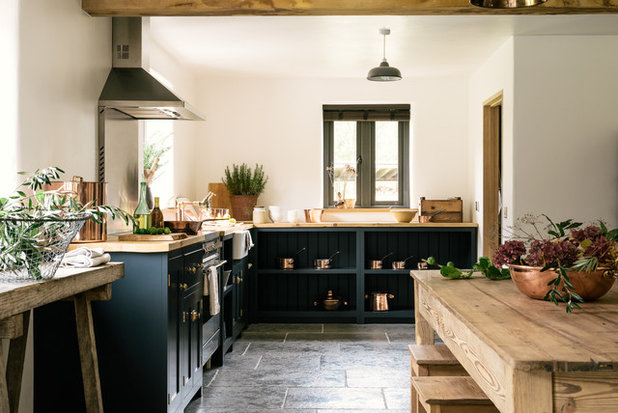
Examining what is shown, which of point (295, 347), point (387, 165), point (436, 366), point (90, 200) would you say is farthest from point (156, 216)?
point (387, 165)

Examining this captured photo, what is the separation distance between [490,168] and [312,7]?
291cm

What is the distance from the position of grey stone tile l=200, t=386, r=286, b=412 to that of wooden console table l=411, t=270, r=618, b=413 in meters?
1.74

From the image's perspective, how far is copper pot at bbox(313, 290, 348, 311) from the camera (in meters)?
6.12

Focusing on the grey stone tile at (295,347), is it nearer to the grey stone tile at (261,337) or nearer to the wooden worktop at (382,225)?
the grey stone tile at (261,337)

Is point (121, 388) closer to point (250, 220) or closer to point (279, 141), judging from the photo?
point (250, 220)

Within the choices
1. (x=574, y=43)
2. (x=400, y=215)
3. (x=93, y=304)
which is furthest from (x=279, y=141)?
(x=93, y=304)

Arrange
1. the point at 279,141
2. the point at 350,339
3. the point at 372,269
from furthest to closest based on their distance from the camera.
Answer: the point at 279,141, the point at 372,269, the point at 350,339

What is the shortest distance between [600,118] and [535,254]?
349cm

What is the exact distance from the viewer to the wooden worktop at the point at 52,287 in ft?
5.87

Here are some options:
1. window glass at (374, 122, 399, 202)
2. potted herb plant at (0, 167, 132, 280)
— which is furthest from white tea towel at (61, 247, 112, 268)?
window glass at (374, 122, 399, 202)

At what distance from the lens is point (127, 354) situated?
2992 mm

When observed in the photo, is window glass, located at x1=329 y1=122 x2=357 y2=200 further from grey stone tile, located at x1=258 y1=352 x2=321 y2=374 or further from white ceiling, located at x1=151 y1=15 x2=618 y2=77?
grey stone tile, located at x1=258 y1=352 x2=321 y2=374

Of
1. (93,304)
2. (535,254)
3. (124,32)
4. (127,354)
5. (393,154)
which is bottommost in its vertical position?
(127,354)

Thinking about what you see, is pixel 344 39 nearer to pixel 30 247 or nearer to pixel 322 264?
pixel 322 264
